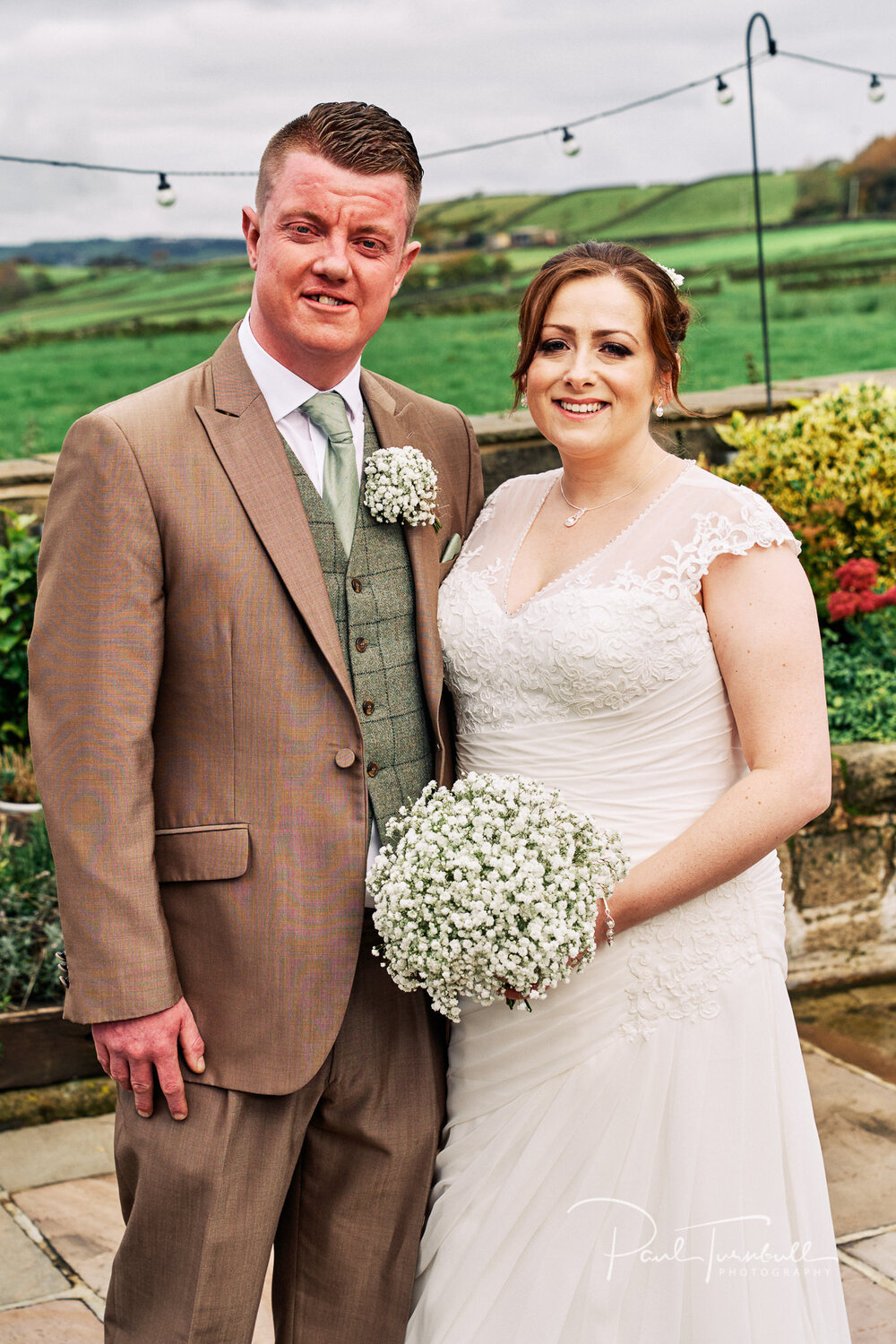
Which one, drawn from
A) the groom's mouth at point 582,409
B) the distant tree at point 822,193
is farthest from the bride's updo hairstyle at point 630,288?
the distant tree at point 822,193

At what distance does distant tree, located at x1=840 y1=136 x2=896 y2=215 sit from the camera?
19234 millimetres

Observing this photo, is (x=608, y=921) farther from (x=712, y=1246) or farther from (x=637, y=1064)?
(x=712, y=1246)

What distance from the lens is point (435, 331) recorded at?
1933cm

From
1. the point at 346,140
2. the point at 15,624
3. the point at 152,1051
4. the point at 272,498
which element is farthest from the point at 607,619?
the point at 15,624

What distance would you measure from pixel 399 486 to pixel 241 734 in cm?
55

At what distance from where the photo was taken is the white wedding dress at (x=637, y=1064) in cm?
221

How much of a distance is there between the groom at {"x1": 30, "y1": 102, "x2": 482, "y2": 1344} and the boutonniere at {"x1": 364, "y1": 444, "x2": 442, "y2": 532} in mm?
39

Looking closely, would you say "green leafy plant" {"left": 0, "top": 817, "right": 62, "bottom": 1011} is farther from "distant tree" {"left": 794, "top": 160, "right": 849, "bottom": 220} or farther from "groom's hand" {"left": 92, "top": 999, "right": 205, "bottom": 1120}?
"distant tree" {"left": 794, "top": 160, "right": 849, "bottom": 220}

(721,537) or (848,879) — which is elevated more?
(721,537)

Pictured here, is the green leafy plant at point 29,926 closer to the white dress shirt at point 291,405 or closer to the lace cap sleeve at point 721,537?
the white dress shirt at point 291,405

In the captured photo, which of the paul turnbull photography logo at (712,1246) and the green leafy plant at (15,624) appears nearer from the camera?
the paul turnbull photography logo at (712,1246)

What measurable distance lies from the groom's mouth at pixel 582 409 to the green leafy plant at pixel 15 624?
3469mm

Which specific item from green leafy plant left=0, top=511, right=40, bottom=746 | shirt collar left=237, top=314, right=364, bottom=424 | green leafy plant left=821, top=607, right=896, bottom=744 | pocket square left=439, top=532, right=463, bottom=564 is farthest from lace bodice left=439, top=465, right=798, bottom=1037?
green leafy plant left=0, top=511, right=40, bottom=746

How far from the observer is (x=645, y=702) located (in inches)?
91.4
